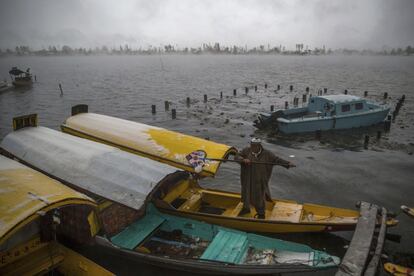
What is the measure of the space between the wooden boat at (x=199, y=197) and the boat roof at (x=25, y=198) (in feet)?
12.0

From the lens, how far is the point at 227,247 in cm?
A: 843

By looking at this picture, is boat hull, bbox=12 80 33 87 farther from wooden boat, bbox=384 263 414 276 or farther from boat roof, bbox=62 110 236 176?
wooden boat, bbox=384 263 414 276

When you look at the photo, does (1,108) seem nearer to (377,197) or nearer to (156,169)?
(156,169)

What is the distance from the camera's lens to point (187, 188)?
40.1 ft

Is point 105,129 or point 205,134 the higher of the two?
point 105,129

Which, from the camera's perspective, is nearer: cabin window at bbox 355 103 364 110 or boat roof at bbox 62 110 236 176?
boat roof at bbox 62 110 236 176

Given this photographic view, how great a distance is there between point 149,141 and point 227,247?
6.27m

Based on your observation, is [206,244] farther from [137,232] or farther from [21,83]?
[21,83]

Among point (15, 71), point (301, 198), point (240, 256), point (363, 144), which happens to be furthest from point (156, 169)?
point (15, 71)

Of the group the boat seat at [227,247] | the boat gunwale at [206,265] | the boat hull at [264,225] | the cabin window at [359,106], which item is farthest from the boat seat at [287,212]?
the cabin window at [359,106]

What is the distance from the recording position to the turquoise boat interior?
8023mm

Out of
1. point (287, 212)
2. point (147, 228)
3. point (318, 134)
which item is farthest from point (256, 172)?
point (318, 134)

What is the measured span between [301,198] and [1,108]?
1490 inches

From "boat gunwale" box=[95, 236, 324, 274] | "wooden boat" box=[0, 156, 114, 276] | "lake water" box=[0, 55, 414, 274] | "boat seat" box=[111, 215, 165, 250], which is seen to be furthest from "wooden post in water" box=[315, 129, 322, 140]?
"wooden boat" box=[0, 156, 114, 276]
